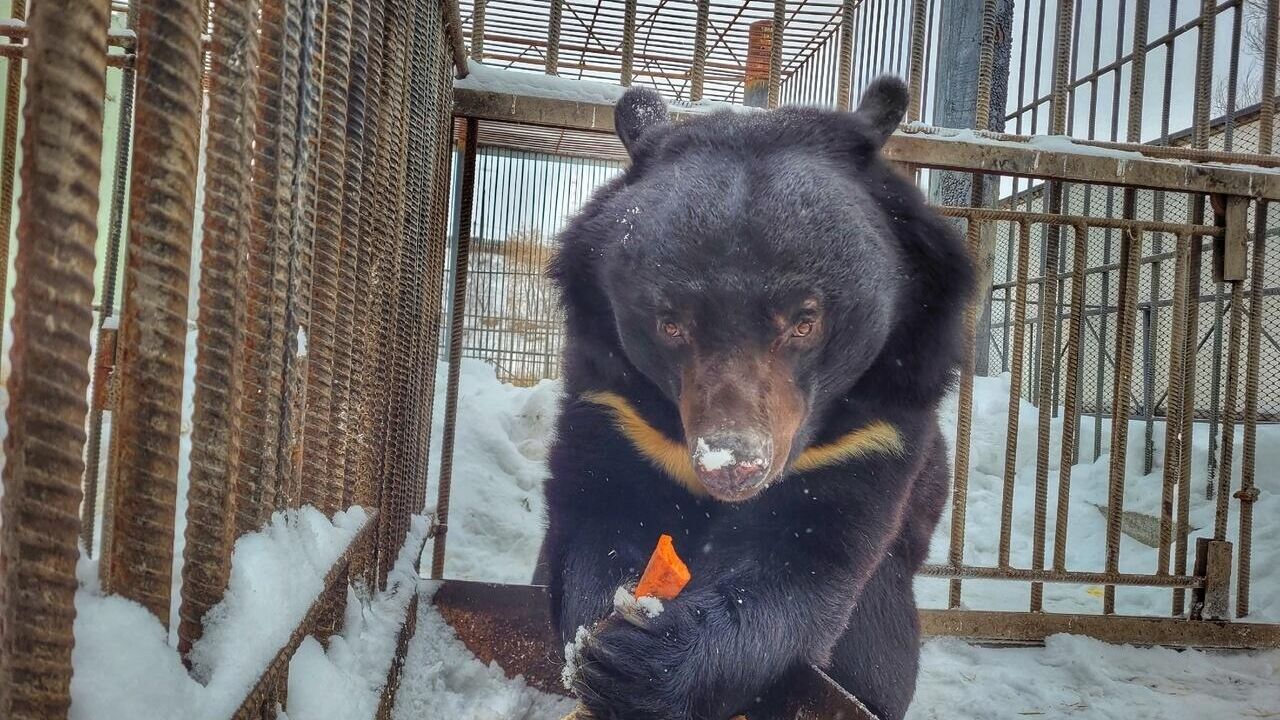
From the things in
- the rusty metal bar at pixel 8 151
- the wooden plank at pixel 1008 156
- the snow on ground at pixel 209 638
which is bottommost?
the snow on ground at pixel 209 638

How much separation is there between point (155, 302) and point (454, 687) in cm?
227

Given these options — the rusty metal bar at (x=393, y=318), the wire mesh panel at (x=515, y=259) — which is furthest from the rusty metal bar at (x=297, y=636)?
the wire mesh panel at (x=515, y=259)

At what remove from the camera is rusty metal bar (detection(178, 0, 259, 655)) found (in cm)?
100

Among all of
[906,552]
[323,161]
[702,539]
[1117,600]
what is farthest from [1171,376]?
[323,161]

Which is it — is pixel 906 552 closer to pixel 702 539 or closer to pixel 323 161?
pixel 702 539

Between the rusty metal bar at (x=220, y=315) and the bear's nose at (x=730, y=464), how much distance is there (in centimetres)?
87

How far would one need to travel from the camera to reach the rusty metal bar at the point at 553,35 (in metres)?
3.59

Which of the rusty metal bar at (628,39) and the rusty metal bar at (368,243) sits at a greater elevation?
the rusty metal bar at (628,39)

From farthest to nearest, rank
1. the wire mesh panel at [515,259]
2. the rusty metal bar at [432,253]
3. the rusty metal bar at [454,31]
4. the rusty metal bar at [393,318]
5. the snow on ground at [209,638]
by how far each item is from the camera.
→ the wire mesh panel at [515,259], the rusty metal bar at [432,253], the rusty metal bar at [454,31], the rusty metal bar at [393,318], the snow on ground at [209,638]

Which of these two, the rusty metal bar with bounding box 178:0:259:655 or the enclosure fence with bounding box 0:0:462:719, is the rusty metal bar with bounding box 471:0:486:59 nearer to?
the enclosure fence with bounding box 0:0:462:719

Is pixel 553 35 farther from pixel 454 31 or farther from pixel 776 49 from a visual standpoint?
pixel 776 49

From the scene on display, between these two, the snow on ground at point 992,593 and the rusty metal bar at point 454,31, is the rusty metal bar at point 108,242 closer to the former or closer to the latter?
the rusty metal bar at point 454,31

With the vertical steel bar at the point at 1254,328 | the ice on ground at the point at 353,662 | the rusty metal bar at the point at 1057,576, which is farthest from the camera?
the vertical steel bar at the point at 1254,328

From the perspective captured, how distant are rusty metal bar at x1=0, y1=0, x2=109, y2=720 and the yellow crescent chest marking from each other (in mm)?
1590
